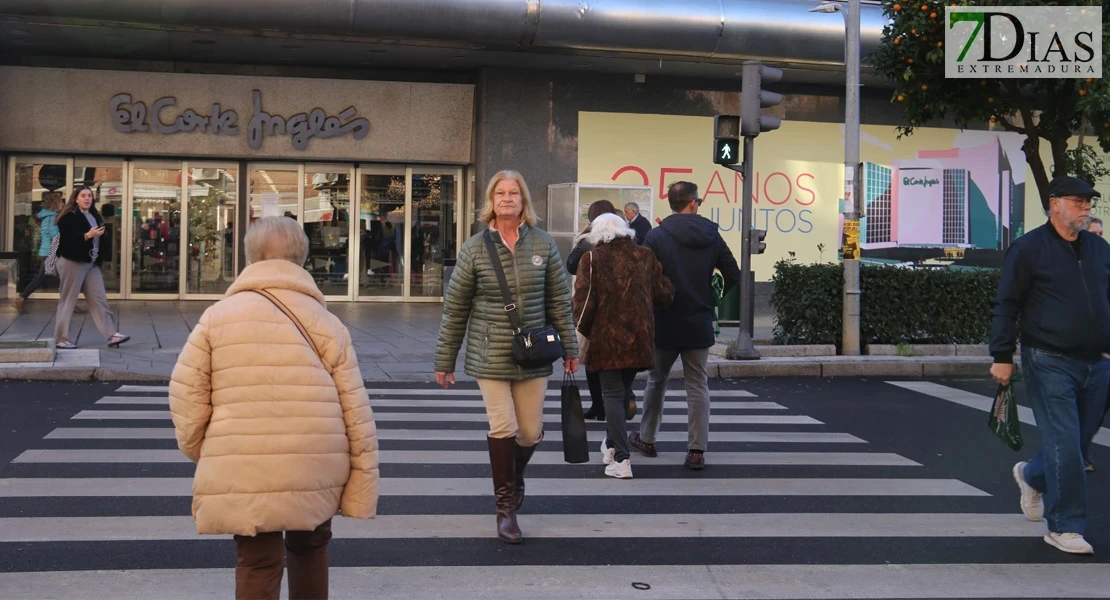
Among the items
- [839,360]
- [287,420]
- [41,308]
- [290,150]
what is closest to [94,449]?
[287,420]

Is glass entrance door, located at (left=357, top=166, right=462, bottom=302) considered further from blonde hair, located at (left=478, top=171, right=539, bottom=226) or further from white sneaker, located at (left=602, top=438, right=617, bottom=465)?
blonde hair, located at (left=478, top=171, right=539, bottom=226)

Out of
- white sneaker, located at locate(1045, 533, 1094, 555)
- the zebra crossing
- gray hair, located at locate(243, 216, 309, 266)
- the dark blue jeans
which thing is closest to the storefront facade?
the zebra crossing

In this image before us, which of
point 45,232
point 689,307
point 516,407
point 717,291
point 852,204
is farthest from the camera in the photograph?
point 45,232

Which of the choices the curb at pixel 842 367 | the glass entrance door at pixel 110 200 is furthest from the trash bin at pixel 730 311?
the glass entrance door at pixel 110 200

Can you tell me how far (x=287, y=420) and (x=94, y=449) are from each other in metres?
4.71

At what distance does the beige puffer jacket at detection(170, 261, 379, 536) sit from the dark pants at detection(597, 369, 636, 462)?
341 cm

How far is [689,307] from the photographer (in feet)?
23.9

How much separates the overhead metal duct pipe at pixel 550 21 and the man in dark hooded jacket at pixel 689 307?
33.5 ft

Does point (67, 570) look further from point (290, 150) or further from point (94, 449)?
point (290, 150)

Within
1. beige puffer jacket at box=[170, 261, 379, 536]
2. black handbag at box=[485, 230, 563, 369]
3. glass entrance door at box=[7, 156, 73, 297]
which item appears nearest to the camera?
beige puffer jacket at box=[170, 261, 379, 536]

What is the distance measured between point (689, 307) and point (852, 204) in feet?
22.0

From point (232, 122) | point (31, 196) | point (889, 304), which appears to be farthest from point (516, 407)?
point (31, 196)

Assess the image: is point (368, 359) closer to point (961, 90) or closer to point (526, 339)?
point (961, 90)

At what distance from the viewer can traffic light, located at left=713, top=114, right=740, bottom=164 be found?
13.0 metres
